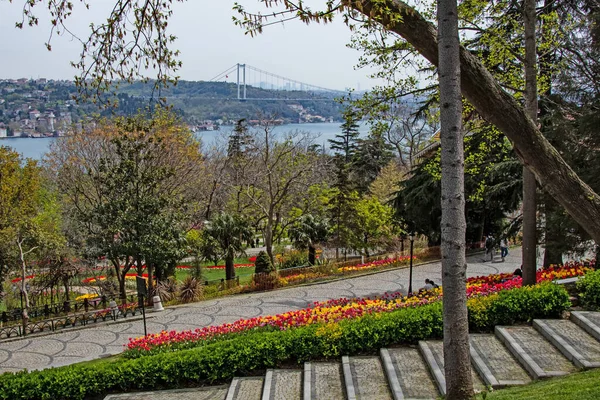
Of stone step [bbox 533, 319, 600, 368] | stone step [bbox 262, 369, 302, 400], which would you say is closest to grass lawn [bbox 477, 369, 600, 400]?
stone step [bbox 533, 319, 600, 368]

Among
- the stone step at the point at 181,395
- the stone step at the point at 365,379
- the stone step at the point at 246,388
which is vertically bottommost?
the stone step at the point at 181,395

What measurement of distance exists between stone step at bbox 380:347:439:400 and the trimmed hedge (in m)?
0.40

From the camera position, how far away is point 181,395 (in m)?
8.48

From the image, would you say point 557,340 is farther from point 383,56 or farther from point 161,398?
point 161,398

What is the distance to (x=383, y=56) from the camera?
8.38 metres

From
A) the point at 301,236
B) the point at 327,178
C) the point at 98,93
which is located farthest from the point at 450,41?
the point at 327,178

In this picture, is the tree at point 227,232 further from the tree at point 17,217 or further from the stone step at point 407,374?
the stone step at point 407,374

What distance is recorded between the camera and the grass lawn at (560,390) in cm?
554

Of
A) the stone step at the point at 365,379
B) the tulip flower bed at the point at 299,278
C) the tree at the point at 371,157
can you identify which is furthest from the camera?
the tree at the point at 371,157

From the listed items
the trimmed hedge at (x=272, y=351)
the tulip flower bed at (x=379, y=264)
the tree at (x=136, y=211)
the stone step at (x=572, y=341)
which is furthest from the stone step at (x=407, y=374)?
the tulip flower bed at (x=379, y=264)

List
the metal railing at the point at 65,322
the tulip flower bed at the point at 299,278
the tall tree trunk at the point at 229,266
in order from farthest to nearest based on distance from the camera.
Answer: the tall tree trunk at the point at 229,266 → the tulip flower bed at the point at 299,278 → the metal railing at the point at 65,322

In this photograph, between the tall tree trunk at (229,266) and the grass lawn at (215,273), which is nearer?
the tall tree trunk at (229,266)

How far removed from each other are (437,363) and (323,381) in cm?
172

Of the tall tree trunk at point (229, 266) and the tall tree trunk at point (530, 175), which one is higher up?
the tall tree trunk at point (530, 175)
